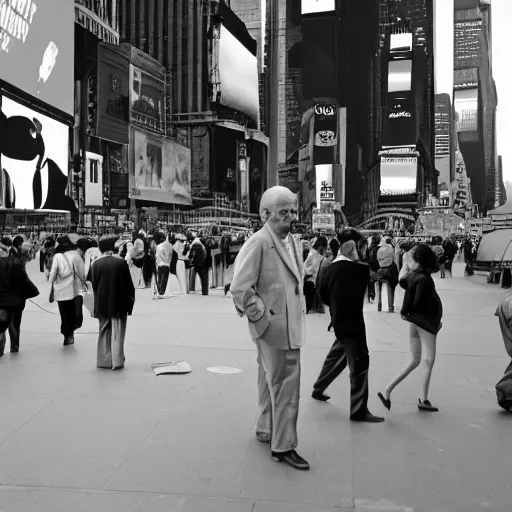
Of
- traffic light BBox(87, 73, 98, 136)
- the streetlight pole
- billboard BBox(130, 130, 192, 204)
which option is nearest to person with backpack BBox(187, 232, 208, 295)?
traffic light BBox(87, 73, 98, 136)

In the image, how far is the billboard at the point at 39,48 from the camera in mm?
24922

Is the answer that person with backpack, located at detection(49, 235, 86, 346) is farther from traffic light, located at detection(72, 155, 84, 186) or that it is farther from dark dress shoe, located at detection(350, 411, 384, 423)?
traffic light, located at detection(72, 155, 84, 186)

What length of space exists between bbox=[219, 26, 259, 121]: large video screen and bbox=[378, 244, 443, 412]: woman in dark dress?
71.1 metres

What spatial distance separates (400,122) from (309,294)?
81.8m

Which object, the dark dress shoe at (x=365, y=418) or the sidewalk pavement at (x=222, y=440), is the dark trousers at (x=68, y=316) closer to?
the sidewalk pavement at (x=222, y=440)

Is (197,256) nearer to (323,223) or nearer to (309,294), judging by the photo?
(309,294)

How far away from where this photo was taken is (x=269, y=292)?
391cm

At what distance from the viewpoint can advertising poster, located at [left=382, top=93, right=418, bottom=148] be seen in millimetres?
88250

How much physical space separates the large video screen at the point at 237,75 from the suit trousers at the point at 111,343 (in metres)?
69.7

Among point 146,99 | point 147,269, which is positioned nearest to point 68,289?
point 147,269

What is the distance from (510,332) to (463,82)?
150 metres

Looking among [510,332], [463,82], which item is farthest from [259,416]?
[463,82]

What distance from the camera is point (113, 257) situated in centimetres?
682

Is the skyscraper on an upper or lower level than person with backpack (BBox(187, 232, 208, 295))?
upper
